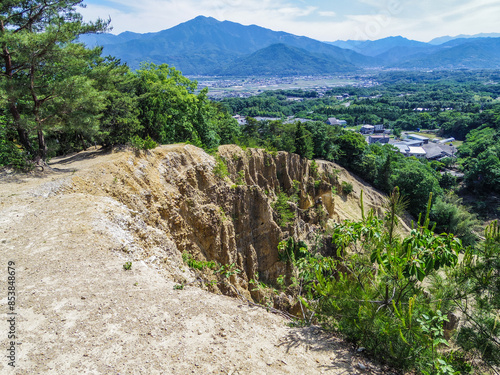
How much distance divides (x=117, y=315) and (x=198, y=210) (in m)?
10.3

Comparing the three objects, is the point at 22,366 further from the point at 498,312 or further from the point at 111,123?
the point at 111,123

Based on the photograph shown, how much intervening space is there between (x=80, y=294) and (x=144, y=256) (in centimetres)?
319

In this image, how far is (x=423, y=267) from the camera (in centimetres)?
616

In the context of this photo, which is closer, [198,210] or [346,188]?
[198,210]

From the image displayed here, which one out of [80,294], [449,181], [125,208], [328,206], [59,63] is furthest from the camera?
[449,181]

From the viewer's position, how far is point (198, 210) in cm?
1836

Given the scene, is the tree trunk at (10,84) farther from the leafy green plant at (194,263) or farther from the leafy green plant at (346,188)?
the leafy green plant at (346,188)

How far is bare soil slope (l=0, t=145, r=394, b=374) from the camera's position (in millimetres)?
7152

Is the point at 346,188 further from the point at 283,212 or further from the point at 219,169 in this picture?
the point at 219,169

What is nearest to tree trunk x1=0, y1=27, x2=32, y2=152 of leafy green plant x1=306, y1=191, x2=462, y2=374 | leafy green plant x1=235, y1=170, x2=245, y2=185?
leafy green plant x1=235, y1=170, x2=245, y2=185

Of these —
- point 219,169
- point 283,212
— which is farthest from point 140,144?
point 283,212

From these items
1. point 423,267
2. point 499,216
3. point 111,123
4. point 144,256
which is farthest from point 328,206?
point 499,216

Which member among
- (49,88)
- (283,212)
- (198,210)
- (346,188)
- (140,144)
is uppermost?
(49,88)

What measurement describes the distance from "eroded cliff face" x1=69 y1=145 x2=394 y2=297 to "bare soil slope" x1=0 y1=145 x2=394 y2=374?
1.14 m
